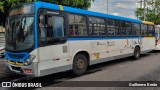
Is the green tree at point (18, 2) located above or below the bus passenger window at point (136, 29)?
above

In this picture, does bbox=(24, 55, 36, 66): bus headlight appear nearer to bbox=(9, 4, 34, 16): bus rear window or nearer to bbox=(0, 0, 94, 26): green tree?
bbox=(9, 4, 34, 16): bus rear window

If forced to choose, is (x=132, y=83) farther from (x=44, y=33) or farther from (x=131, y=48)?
(x=131, y=48)

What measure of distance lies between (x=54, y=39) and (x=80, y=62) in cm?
187

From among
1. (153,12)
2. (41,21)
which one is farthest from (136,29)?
(153,12)

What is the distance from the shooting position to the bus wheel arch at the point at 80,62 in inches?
355

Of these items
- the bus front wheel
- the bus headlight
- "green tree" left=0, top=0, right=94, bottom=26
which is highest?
"green tree" left=0, top=0, right=94, bottom=26

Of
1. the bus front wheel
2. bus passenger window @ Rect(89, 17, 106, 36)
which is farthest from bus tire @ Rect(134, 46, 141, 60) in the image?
bus passenger window @ Rect(89, 17, 106, 36)

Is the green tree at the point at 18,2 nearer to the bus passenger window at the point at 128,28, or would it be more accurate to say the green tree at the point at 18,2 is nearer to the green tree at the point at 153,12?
the bus passenger window at the point at 128,28

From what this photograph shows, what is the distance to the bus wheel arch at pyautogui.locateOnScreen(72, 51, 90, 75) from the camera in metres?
9.02

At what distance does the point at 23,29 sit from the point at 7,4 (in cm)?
627

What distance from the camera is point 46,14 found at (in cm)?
766

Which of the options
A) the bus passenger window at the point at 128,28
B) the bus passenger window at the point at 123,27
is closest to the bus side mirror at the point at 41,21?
the bus passenger window at the point at 123,27

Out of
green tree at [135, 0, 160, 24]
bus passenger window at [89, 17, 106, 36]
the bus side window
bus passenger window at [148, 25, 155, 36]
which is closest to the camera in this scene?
the bus side window

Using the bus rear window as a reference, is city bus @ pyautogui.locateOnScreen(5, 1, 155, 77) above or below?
below
